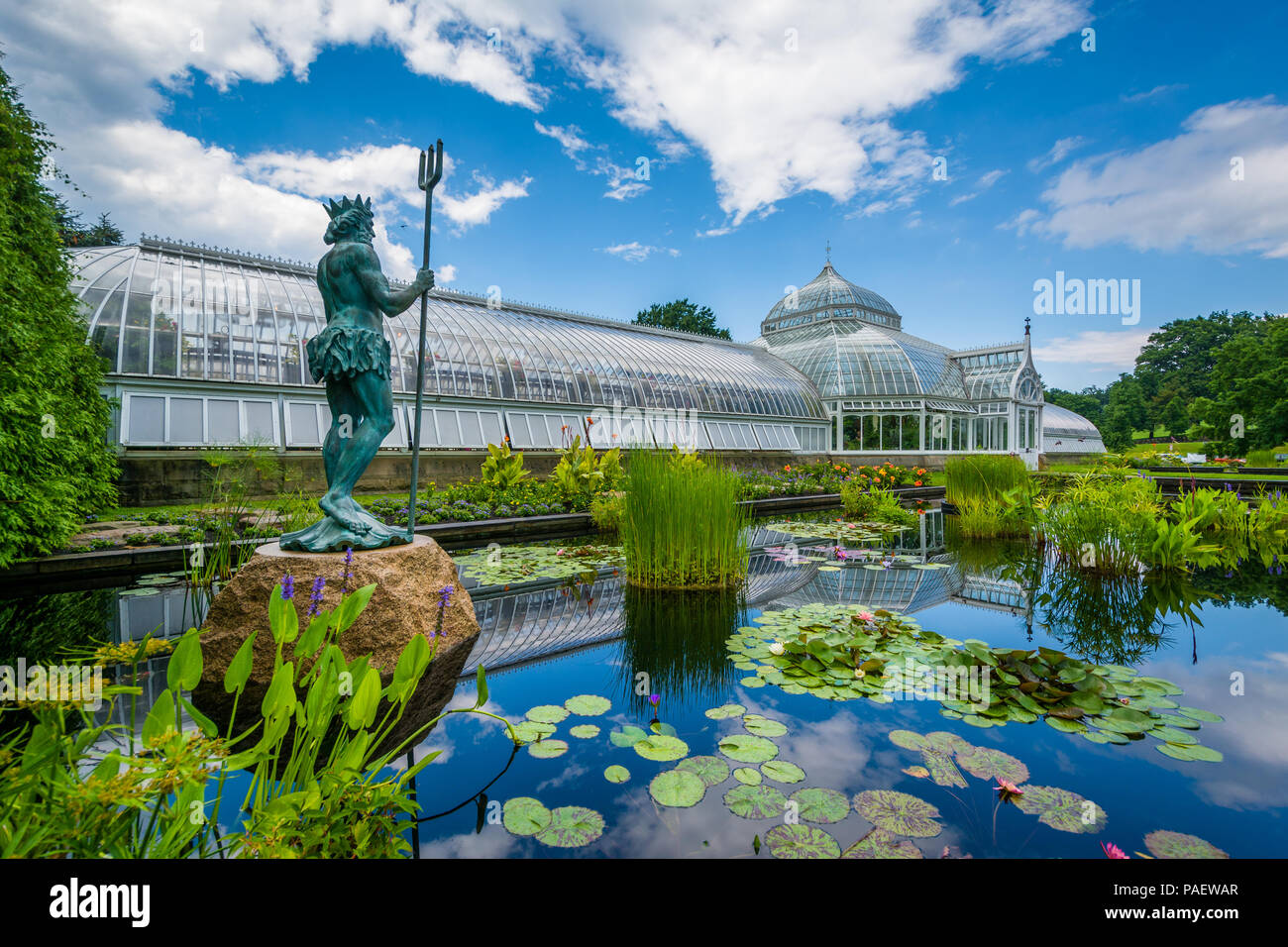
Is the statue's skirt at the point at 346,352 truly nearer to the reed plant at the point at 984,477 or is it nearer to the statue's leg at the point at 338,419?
the statue's leg at the point at 338,419

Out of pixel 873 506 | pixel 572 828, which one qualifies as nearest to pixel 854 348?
pixel 873 506

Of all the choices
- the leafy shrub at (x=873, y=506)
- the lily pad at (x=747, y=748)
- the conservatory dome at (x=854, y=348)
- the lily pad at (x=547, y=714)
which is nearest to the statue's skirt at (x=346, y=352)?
the lily pad at (x=547, y=714)

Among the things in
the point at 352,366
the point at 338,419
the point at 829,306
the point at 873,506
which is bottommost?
the point at 873,506

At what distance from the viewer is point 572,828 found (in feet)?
5.96

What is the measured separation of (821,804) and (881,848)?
10.4 inches

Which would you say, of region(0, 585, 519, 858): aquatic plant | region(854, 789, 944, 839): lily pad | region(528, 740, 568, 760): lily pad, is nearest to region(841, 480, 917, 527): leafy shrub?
region(854, 789, 944, 839): lily pad

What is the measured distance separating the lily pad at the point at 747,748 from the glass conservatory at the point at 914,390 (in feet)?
68.3

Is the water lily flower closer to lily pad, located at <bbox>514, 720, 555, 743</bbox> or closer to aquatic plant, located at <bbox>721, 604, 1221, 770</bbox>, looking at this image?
aquatic plant, located at <bbox>721, 604, 1221, 770</bbox>

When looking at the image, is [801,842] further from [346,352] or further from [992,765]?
[346,352]

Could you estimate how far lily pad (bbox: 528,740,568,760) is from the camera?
7.63 feet

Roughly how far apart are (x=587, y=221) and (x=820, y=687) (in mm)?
21954
